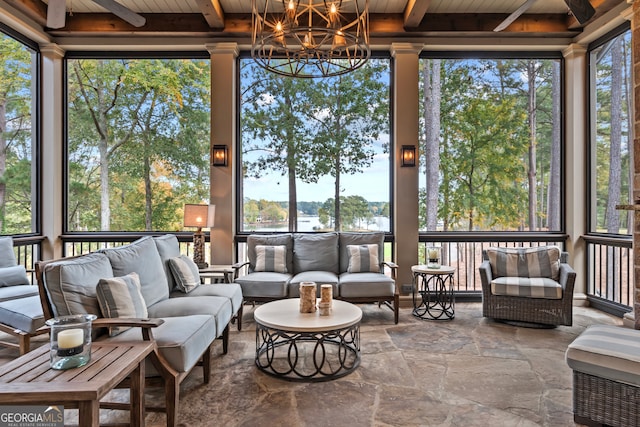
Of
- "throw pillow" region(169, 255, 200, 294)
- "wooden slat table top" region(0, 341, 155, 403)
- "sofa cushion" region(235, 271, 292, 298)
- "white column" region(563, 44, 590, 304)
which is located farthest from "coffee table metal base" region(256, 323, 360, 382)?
"white column" region(563, 44, 590, 304)

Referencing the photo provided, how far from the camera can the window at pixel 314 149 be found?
5047mm

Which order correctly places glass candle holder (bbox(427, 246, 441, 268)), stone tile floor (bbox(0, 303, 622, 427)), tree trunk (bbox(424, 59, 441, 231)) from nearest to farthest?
stone tile floor (bbox(0, 303, 622, 427)), glass candle holder (bbox(427, 246, 441, 268)), tree trunk (bbox(424, 59, 441, 231))

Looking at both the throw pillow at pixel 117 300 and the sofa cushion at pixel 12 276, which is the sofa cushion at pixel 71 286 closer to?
the throw pillow at pixel 117 300

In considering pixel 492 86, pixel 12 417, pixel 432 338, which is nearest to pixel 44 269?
pixel 12 417

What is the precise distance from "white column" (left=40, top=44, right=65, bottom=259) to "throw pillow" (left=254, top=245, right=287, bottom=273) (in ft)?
9.05

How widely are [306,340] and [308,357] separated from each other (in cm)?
44

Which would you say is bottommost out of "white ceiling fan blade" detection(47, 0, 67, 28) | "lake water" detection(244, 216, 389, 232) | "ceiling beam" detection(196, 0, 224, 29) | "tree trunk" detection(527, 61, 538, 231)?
"lake water" detection(244, 216, 389, 232)

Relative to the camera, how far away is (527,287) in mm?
3809

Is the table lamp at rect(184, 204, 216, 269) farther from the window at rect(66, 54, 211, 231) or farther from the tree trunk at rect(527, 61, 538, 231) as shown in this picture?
the tree trunk at rect(527, 61, 538, 231)

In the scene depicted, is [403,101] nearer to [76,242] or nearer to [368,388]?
[368,388]

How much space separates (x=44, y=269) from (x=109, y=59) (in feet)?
13.2

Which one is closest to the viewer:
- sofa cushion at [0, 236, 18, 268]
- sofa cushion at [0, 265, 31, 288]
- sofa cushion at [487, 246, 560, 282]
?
sofa cushion at [0, 265, 31, 288]

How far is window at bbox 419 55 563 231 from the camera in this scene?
16.4ft
